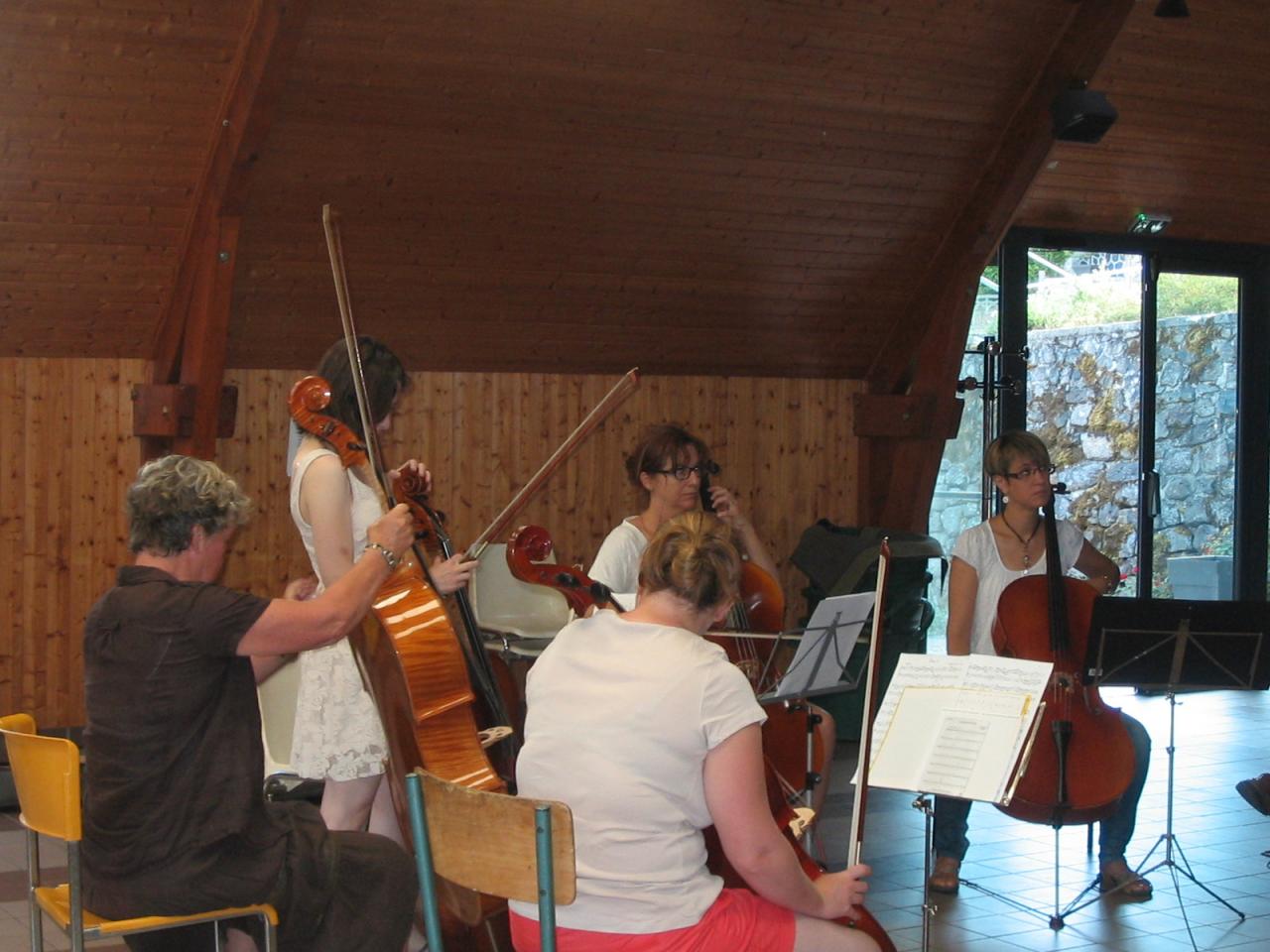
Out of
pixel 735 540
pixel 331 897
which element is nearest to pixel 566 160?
pixel 735 540

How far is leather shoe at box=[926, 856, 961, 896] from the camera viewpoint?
4.44m

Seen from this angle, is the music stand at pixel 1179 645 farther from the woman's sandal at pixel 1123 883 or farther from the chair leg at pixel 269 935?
the chair leg at pixel 269 935

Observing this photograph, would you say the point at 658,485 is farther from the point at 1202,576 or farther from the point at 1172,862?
the point at 1202,576

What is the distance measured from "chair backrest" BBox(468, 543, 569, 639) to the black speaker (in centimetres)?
284

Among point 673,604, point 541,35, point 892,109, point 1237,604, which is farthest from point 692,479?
point 892,109

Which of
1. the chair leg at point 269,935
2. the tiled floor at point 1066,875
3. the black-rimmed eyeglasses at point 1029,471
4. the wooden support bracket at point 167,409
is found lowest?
the tiled floor at point 1066,875

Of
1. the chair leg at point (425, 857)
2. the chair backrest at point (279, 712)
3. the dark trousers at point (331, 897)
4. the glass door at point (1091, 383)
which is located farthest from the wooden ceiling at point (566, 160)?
the chair leg at point (425, 857)

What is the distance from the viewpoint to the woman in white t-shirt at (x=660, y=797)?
2.35 metres

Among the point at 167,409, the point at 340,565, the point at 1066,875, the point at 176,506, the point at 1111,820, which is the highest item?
the point at 167,409

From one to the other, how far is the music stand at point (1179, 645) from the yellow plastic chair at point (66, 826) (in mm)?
2311

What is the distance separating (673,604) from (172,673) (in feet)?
2.77

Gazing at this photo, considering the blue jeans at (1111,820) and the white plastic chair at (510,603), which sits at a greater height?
the white plastic chair at (510,603)

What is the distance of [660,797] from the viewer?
2355 mm

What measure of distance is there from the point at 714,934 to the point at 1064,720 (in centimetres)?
180
